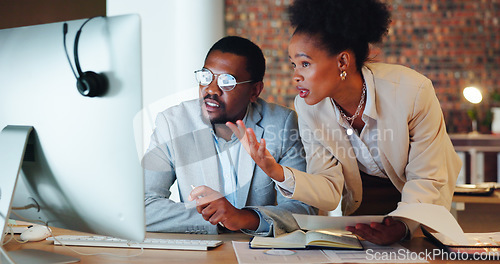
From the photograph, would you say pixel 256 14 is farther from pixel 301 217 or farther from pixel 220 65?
pixel 301 217

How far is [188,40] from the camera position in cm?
301

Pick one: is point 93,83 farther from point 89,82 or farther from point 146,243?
point 146,243

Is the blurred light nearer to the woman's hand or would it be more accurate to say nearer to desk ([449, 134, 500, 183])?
desk ([449, 134, 500, 183])

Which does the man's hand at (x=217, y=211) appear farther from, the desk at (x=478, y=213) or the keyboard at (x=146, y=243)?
the desk at (x=478, y=213)

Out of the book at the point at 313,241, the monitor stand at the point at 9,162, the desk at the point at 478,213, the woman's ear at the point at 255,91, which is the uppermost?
the woman's ear at the point at 255,91

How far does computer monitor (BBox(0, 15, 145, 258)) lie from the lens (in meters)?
0.94

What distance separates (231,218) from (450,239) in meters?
0.58

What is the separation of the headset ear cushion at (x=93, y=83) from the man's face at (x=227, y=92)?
2.17 feet

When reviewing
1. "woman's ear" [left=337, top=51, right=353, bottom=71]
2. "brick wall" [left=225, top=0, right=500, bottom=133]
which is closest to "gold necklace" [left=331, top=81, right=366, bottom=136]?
"woman's ear" [left=337, top=51, right=353, bottom=71]

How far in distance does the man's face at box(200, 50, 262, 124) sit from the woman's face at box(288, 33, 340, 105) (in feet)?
0.70

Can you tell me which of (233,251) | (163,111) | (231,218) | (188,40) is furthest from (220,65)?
(188,40)

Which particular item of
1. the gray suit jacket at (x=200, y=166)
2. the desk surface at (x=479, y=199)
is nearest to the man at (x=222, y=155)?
the gray suit jacket at (x=200, y=166)

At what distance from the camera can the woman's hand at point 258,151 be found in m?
1.39

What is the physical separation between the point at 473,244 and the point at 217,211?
670 millimetres
